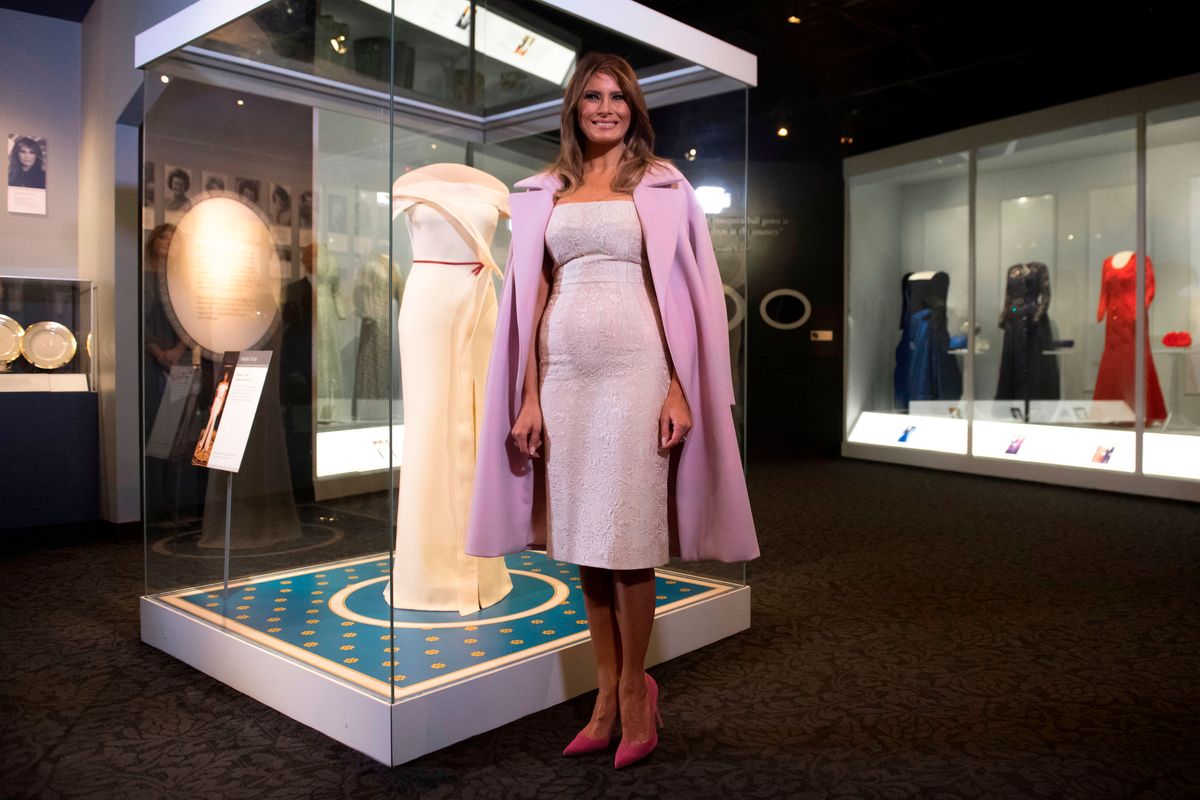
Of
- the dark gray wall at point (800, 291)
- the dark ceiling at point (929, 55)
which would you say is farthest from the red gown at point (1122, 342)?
the dark gray wall at point (800, 291)

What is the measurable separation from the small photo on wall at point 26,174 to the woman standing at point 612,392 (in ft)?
13.4

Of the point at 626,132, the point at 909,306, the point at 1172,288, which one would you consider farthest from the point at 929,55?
the point at 626,132

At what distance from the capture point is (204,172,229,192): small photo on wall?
9.50 ft

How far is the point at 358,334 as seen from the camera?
2.43 metres

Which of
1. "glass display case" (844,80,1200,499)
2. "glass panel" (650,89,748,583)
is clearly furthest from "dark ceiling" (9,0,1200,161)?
"glass panel" (650,89,748,583)

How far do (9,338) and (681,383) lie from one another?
4.16m

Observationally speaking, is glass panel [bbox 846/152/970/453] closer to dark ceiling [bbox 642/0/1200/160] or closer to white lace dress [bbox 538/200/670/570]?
dark ceiling [bbox 642/0/1200/160]

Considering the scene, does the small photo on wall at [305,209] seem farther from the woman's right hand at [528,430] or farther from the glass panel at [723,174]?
the glass panel at [723,174]

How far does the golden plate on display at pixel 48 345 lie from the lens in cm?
480

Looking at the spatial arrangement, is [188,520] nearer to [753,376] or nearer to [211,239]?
[211,239]

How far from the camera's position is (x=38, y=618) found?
336 cm

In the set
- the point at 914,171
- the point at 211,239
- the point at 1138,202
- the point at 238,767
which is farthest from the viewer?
the point at 914,171

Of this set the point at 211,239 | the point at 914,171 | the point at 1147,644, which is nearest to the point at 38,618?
the point at 211,239

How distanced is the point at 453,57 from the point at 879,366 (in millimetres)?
7284
